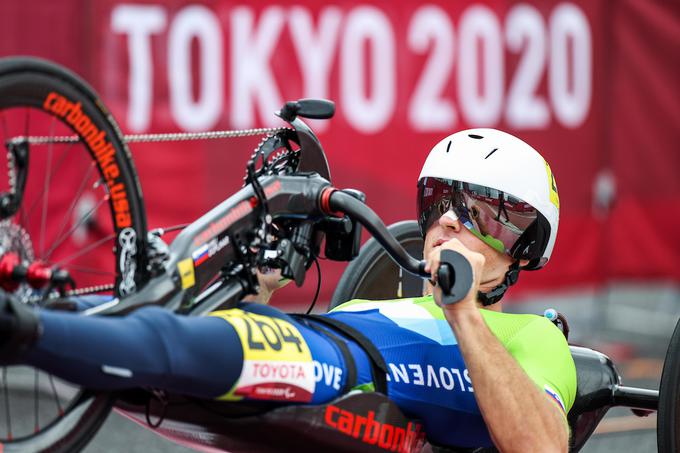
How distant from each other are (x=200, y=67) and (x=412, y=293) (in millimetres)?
3067

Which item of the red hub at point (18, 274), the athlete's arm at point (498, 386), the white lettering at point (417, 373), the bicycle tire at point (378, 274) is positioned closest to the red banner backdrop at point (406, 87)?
the bicycle tire at point (378, 274)

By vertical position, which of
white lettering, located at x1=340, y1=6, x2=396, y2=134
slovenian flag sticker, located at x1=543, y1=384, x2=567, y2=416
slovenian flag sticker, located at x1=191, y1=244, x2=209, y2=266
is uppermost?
white lettering, located at x1=340, y1=6, x2=396, y2=134

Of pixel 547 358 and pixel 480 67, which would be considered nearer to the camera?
pixel 547 358

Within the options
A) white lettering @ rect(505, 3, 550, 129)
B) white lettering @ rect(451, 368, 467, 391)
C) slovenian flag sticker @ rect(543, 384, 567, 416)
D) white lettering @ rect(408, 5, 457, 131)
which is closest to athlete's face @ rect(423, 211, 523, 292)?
white lettering @ rect(451, 368, 467, 391)

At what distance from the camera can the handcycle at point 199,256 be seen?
294cm

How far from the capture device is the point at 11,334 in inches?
95.0

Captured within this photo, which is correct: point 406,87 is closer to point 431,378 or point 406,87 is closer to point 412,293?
point 412,293

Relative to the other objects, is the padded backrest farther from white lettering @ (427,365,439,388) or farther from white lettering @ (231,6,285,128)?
white lettering @ (231,6,285,128)

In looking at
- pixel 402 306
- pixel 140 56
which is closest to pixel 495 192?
pixel 402 306

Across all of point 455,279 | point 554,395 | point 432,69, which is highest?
point 432,69

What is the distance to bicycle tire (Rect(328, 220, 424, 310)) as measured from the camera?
159 inches

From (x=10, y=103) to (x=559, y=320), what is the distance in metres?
1.72

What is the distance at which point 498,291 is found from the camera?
139 inches

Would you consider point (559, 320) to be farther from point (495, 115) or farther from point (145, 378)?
point (495, 115)
